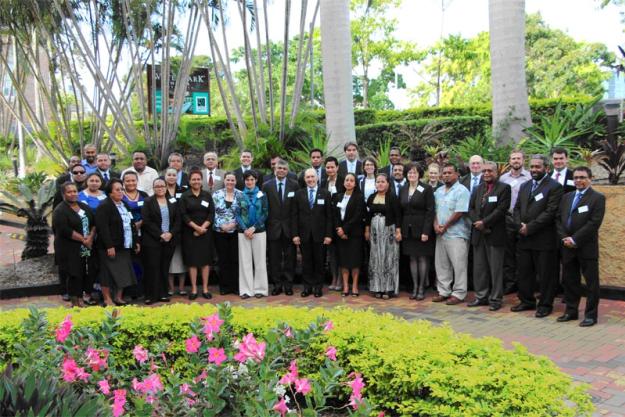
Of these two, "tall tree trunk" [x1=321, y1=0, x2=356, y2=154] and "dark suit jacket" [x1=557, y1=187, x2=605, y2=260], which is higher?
"tall tree trunk" [x1=321, y1=0, x2=356, y2=154]

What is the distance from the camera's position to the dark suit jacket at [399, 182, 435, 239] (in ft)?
28.1

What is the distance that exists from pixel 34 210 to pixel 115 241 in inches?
95.4

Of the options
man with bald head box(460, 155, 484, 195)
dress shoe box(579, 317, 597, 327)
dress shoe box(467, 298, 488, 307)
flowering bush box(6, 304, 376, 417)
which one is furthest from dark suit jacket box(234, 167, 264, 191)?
flowering bush box(6, 304, 376, 417)

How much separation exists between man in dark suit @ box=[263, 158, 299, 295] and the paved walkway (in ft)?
1.21

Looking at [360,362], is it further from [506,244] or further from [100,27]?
[100,27]

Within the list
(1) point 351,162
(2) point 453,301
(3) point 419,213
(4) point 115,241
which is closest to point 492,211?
(3) point 419,213

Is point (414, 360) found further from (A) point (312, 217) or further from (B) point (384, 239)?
(A) point (312, 217)

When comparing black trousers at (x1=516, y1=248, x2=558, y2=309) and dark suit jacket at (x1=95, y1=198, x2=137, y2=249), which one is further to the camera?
dark suit jacket at (x1=95, y1=198, x2=137, y2=249)

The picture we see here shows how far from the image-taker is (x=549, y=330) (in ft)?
22.6

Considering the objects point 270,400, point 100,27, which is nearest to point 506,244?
point 270,400

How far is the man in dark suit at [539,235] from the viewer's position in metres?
7.51

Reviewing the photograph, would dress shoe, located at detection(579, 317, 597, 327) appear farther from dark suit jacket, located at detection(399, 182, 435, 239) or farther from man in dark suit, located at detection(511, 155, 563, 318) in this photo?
dark suit jacket, located at detection(399, 182, 435, 239)

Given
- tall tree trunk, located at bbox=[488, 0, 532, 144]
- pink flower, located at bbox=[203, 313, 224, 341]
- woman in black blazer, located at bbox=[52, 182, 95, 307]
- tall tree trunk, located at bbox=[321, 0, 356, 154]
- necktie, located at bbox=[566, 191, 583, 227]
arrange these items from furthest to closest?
1. tall tree trunk, located at bbox=[321, 0, 356, 154]
2. tall tree trunk, located at bbox=[488, 0, 532, 144]
3. woman in black blazer, located at bbox=[52, 182, 95, 307]
4. necktie, located at bbox=[566, 191, 583, 227]
5. pink flower, located at bbox=[203, 313, 224, 341]

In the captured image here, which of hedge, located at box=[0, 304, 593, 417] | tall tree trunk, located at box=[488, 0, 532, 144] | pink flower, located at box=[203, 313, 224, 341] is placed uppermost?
tall tree trunk, located at box=[488, 0, 532, 144]
